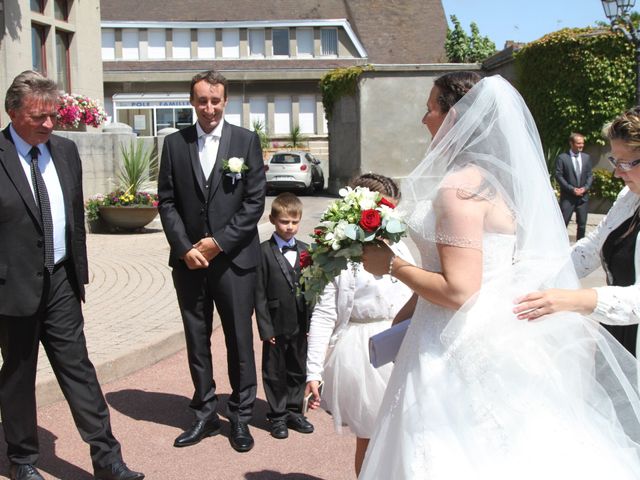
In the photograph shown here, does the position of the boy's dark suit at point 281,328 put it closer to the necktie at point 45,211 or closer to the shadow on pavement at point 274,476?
the shadow on pavement at point 274,476

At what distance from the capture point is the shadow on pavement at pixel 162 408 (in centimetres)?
552

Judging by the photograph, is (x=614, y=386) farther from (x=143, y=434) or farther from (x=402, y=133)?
(x=402, y=133)

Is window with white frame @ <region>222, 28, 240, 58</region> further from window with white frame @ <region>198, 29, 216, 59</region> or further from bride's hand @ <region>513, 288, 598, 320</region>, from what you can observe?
bride's hand @ <region>513, 288, 598, 320</region>

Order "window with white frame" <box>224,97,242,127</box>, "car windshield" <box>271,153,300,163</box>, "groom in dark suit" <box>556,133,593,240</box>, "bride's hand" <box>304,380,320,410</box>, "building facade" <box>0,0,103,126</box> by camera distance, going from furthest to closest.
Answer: "window with white frame" <box>224,97,242,127</box> < "car windshield" <box>271,153,300,163</box> < "groom in dark suit" <box>556,133,593,240</box> < "building facade" <box>0,0,103,126</box> < "bride's hand" <box>304,380,320,410</box>

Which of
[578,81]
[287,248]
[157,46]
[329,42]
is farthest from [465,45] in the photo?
[287,248]

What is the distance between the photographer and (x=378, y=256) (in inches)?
119

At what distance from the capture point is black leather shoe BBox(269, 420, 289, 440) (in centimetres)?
523

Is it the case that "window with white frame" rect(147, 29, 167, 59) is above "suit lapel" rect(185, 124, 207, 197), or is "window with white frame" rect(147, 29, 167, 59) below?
above

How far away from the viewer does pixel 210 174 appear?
512 cm

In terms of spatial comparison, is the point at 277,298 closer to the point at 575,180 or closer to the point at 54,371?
the point at 54,371

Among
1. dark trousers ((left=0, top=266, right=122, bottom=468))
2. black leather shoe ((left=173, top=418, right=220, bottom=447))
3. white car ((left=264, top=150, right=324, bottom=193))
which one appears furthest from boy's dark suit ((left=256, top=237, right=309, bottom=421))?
white car ((left=264, top=150, right=324, bottom=193))

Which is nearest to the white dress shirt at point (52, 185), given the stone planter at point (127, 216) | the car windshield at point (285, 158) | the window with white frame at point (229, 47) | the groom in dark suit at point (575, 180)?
the stone planter at point (127, 216)

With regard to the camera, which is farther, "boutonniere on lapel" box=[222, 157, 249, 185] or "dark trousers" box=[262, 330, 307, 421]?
"dark trousers" box=[262, 330, 307, 421]

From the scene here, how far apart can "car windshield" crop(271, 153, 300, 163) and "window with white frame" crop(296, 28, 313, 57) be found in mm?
25736
